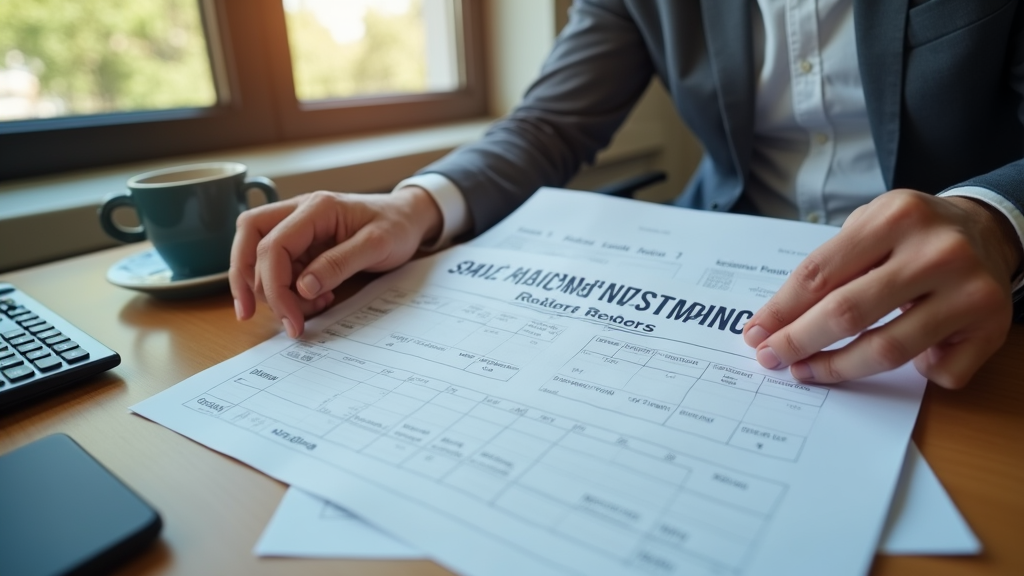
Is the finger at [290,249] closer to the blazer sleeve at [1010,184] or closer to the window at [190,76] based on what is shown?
the blazer sleeve at [1010,184]

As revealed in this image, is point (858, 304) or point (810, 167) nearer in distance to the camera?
point (858, 304)

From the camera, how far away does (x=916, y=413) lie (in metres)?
0.34

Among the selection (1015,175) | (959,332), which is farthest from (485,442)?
(1015,175)

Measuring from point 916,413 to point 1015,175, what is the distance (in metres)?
0.20

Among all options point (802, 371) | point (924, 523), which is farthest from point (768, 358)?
point (924, 523)

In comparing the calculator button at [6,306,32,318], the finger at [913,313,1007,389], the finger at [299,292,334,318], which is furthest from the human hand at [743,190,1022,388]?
the calculator button at [6,306,32,318]

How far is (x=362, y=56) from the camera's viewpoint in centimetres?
139

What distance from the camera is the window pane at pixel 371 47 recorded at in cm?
127

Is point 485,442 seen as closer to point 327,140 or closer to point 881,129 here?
point 881,129

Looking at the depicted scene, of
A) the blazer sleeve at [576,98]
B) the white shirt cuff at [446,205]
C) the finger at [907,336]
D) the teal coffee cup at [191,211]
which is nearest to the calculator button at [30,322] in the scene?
the teal coffee cup at [191,211]

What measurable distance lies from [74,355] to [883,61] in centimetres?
74

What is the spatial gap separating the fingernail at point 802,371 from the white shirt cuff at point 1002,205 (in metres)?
0.17

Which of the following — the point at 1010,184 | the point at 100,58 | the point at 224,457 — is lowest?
the point at 224,457

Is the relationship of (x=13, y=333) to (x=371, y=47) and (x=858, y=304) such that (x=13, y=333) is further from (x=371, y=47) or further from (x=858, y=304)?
(x=371, y=47)
